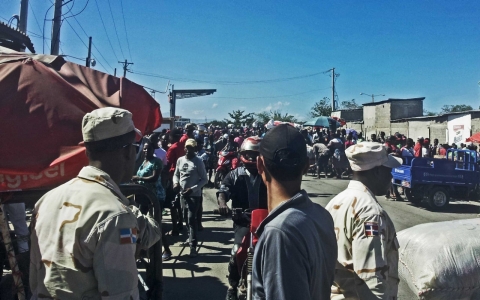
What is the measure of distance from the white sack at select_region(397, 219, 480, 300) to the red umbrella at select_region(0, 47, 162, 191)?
272 centimetres

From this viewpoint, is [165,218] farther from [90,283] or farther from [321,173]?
[321,173]

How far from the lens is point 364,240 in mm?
2162

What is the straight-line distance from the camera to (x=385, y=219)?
2256 millimetres

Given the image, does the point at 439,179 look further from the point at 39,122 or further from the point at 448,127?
the point at 39,122

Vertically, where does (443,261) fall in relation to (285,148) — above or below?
below

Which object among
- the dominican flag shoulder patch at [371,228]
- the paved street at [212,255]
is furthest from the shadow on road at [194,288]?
the dominican flag shoulder patch at [371,228]

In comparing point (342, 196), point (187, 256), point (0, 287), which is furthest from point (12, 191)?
point (187, 256)

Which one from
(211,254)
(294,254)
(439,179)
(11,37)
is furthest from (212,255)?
(439,179)

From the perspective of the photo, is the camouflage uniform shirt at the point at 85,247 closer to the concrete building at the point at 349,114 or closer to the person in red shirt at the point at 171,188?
the person in red shirt at the point at 171,188

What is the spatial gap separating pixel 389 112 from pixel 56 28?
2397 centimetres

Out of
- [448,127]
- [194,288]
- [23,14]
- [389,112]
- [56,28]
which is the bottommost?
[194,288]

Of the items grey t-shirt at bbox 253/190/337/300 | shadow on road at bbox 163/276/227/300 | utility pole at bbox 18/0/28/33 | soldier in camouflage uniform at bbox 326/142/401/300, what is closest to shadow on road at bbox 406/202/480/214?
shadow on road at bbox 163/276/227/300

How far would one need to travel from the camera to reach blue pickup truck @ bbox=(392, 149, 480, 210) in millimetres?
10391

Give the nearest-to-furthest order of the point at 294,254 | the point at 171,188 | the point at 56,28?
the point at 294,254 < the point at 171,188 < the point at 56,28
